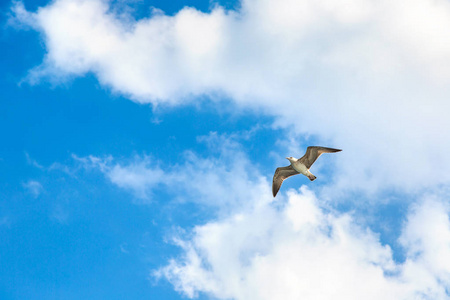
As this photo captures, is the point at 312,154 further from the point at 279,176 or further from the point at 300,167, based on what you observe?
the point at 279,176

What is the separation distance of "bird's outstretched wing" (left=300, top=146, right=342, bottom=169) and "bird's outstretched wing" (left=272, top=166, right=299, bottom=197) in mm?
4243

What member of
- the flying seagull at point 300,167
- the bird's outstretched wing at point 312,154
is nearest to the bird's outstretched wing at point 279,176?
the flying seagull at point 300,167

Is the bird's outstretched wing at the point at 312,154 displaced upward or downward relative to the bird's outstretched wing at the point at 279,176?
downward

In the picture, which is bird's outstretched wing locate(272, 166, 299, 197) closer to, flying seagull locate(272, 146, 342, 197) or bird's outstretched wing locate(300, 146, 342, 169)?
flying seagull locate(272, 146, 342, 197)

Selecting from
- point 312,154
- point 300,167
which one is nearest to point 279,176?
point 300,167

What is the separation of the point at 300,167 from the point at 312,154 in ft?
9.09

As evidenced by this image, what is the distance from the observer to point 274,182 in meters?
64.2

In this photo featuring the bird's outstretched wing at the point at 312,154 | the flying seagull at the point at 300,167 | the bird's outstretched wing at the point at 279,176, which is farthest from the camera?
the bird's outstretched wing at the point at 279,176

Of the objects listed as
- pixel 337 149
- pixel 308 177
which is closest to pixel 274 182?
pixel 308 177

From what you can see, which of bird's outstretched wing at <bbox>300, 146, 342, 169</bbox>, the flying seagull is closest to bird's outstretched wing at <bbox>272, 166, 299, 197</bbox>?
the flying seagull

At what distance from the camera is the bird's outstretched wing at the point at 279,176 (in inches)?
2475

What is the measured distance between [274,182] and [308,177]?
594cm

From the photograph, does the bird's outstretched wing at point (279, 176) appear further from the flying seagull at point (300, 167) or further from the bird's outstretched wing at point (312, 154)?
the bird's outstretched wing at point (312, 154)

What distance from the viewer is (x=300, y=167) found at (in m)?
59.2
